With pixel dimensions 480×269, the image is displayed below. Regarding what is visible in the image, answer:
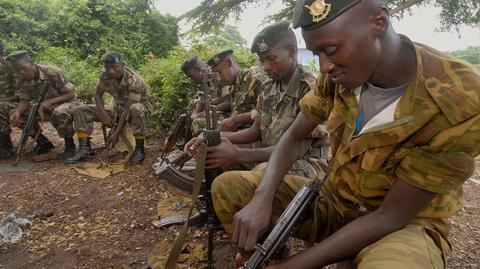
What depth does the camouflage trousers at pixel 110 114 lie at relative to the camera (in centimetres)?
534

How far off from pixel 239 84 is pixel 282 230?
315 cm

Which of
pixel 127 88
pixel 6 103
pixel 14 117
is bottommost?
pixel 127 88

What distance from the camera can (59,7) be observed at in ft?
45.8

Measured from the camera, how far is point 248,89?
4027 millimetres

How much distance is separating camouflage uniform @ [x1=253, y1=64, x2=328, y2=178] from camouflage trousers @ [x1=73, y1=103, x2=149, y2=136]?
2896 mm

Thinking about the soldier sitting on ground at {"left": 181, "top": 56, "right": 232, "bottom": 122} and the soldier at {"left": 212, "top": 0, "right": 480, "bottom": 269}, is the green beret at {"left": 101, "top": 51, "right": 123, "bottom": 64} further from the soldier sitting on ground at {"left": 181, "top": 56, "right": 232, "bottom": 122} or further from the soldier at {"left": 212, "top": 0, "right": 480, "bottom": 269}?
the soldier at {"left": 212, "top": 0, "right": 480, "bottom": 269}

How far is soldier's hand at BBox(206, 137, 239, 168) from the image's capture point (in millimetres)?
2240

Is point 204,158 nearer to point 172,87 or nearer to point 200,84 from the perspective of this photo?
point 200,84

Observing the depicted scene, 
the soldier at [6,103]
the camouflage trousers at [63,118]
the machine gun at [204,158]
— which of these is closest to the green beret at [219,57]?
the machine gun at [204,158]

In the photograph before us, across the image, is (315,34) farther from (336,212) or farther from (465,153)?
(336,212)

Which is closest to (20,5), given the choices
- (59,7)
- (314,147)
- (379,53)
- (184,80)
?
(59,7)

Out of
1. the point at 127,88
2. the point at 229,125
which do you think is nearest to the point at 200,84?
the point at 229,125

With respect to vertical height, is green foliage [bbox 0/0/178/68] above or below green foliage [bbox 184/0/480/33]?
above

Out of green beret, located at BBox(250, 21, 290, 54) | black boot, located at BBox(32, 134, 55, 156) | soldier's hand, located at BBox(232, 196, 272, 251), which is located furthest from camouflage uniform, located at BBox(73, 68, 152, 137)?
soldier's hand, located at BBox(232, 196, 272, 251)
